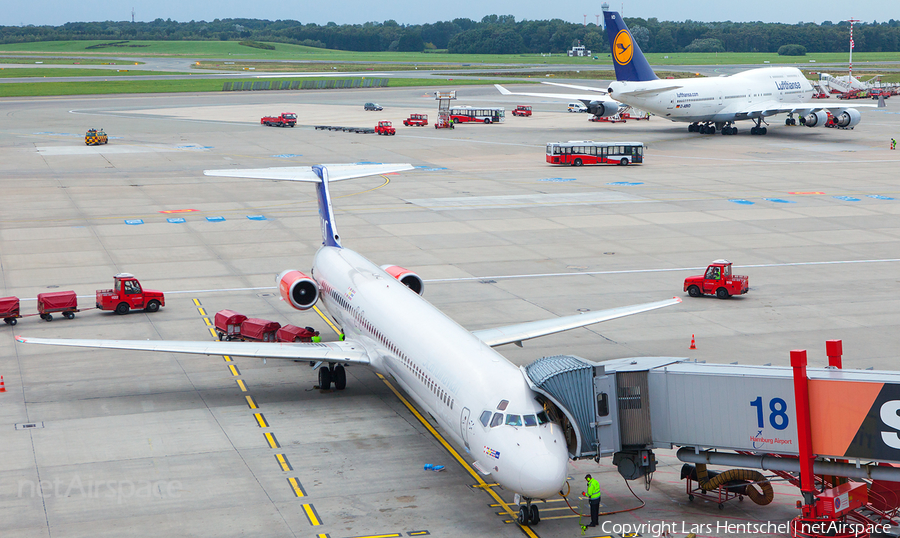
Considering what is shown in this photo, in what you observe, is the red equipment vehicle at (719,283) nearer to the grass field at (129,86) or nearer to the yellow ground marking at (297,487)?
the yellow ground marking at (297,487)

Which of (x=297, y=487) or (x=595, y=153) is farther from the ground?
(x=595, y=153)

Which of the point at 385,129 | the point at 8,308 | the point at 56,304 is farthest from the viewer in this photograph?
the point at 385,129

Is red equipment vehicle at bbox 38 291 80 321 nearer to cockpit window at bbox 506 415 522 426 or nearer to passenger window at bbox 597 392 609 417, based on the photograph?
→ cockpit window at bbox 506 415 522 426

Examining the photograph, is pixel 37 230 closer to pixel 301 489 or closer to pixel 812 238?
pixel 301 489

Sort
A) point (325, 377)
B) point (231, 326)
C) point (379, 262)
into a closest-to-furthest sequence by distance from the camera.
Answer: point (325, 377), point (231, 326), point (379, 262)

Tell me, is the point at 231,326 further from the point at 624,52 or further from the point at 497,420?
the point at 624,52

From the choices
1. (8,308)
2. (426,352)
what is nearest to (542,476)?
(426,352)

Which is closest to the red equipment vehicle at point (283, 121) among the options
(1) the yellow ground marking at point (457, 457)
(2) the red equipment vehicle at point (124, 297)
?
(2) the red equipment vehicle at point (124, 297)

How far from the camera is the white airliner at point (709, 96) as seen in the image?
284 feet

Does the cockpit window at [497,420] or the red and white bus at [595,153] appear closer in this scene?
the cockpit window at [497,420]

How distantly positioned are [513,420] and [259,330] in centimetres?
1453

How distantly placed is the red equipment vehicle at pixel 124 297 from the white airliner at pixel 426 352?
641 centimetres

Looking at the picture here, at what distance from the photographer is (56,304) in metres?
35.6

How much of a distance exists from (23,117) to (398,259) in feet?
284
